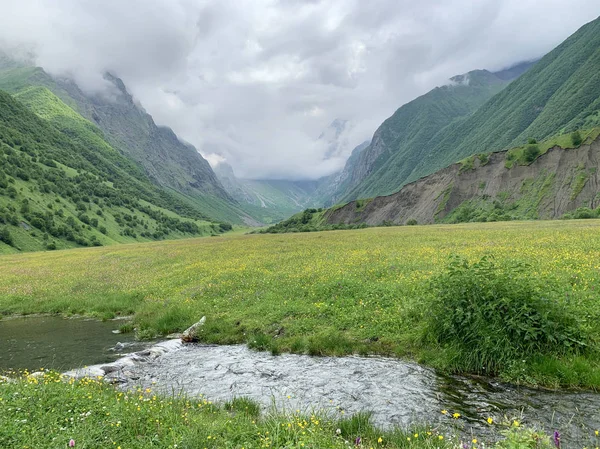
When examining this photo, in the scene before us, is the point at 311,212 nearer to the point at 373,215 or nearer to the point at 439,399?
the point at 373,215

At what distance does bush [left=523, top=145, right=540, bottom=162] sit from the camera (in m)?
113

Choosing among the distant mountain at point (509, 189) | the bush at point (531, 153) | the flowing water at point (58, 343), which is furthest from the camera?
the bush at point (531, 153)

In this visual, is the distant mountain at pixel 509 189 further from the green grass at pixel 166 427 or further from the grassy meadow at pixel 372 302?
the green grass at pixel 166 427

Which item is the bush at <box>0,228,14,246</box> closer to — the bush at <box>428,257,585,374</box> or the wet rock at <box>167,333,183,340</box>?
the wet rock at <box>167,333,183,340</box>

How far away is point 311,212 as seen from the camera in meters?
194

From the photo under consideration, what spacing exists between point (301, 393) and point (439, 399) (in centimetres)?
442

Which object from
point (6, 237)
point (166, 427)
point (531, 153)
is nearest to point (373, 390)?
point (166, 427)

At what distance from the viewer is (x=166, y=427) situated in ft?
25.6

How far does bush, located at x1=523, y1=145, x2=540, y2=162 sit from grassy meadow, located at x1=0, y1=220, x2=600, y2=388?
102 m

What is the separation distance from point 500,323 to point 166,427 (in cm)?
1145

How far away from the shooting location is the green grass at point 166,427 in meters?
6.93

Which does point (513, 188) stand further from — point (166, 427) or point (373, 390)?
point (166, 427)

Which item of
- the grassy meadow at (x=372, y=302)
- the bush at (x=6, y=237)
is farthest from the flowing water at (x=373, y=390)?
the bush at (x=6, y=237)

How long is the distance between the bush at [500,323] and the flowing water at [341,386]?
122 centimetres
